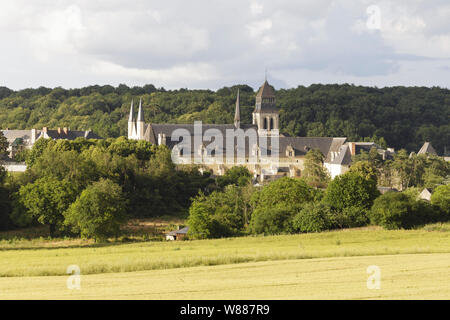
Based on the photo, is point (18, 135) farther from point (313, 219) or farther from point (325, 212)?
point (313, 219)

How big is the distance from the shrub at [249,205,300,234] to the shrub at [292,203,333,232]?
1.95 feet

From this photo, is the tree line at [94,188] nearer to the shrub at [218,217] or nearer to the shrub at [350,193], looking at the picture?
the shrub at [218,217]

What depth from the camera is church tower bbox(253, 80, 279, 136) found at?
105375mm

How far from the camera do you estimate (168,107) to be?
156m

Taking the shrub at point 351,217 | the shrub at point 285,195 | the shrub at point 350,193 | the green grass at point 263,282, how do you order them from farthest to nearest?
the shrub at point 285,195 → the shrub at point 350,193 → the shrub at point 351,217 → the green grass at point 263,282

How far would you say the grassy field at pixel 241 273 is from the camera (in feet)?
63.1

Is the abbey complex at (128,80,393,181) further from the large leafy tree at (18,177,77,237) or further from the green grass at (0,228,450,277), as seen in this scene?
the green grass at (0,228,450,277)

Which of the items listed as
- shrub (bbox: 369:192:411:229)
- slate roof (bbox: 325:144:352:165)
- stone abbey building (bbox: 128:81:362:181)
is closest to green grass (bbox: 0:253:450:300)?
shrub (bbox: 369:192:411:229)

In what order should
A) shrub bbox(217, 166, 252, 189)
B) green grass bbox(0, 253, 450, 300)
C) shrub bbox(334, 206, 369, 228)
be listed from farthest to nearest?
shrub bbox(217, 166, 252, 189) < shrub bbox(334, 206, 369, 228) < green grass bbox(0, 253, 450, 300)

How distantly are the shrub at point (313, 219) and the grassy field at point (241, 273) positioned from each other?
23.1ft

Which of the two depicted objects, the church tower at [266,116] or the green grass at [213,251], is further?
the church tower at [266,116]

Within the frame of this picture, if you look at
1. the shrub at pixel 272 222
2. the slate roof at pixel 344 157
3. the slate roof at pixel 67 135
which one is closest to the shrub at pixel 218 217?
the shrub at pixel 272 222

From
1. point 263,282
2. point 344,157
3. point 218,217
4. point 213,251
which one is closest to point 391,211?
point 218,217
